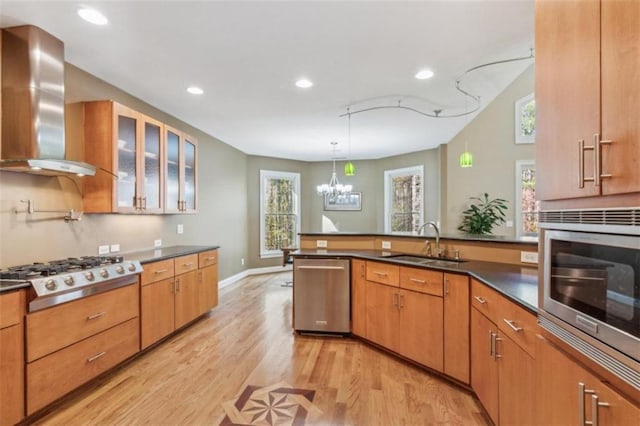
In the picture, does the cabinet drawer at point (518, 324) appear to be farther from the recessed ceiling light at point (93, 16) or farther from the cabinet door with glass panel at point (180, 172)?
the cabinet door with glass panel at point (180, 172)

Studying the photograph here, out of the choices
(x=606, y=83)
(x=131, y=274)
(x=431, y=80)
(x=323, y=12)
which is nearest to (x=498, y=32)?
(x=431, y=80)

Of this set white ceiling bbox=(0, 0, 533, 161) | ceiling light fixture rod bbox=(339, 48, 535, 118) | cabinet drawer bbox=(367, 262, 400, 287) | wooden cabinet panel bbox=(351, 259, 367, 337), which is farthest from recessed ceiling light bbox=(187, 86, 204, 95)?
cabinet drawer bbox=(367, 262, 400, 287)

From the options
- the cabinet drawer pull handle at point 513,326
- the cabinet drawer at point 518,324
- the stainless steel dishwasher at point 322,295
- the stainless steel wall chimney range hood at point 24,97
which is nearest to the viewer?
the cabinet drawer at point 518,324

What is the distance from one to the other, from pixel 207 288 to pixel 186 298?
1.54ft

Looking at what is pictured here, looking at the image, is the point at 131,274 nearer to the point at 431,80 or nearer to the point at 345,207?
the point at 431,80

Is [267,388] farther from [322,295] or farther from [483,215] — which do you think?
[483,215]

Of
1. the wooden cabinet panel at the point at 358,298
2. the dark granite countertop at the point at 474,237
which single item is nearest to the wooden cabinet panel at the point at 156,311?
the dark granite countertop at the point at 474,237

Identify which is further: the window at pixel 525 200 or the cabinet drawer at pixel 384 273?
the window at pixel 525 200

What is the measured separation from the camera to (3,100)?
2250 mm

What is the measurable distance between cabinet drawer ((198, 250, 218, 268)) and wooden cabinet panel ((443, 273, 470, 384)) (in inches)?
111

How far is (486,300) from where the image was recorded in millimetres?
1995

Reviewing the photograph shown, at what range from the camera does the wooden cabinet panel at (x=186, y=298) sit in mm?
3449

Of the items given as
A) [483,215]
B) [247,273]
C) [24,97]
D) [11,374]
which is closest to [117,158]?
[24,97]

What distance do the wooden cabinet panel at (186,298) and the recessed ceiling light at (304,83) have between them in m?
2.43
